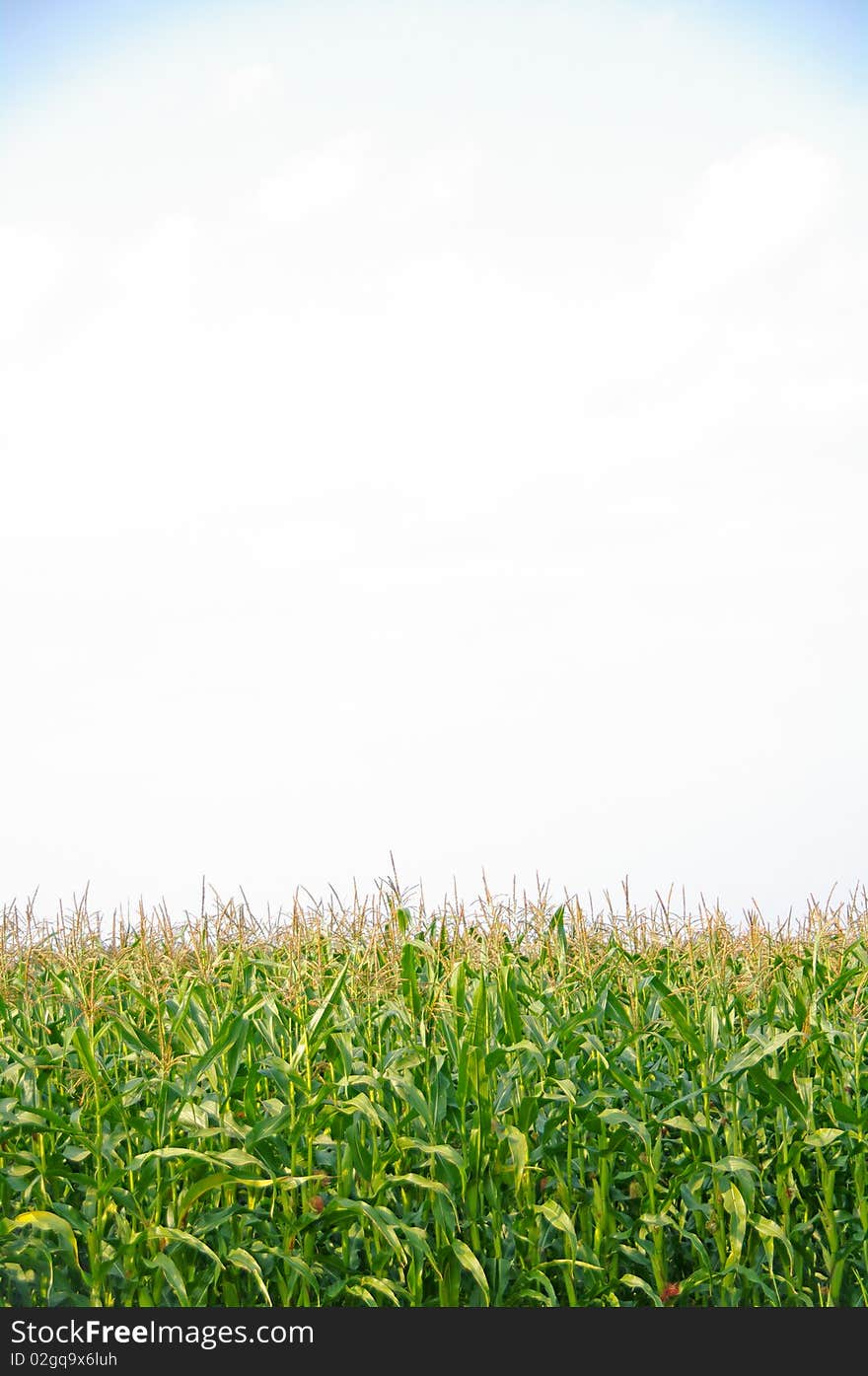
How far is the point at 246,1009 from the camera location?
4926 mm

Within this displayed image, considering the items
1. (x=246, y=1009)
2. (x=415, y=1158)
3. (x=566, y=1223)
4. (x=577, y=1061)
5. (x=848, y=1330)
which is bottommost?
(x=848, y=1330)

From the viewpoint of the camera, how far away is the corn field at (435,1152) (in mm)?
4117

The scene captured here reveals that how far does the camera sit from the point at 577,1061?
15.0 ft

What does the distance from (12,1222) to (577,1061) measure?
2.23 m

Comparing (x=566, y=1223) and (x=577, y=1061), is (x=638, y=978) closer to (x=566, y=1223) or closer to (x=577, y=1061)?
(x=577, y=1061)

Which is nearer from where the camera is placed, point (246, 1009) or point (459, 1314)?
point (459, 1314)

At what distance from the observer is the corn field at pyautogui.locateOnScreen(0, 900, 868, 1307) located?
13.5 feet

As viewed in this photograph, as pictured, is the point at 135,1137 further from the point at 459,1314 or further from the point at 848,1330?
the point at 848,1330

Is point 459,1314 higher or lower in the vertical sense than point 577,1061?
lower

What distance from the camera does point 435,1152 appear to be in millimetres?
4039

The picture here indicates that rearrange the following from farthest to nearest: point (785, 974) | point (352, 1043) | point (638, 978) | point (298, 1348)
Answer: point (785, 974) → point (638, 978) → point (352, 1043) → point (298, 1348)

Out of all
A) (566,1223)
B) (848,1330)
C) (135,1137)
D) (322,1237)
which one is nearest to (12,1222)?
(135,1137)

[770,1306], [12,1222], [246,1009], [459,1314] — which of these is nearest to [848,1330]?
Result: [770,1306]

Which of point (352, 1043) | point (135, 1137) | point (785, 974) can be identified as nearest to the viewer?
point (135, 1137)
